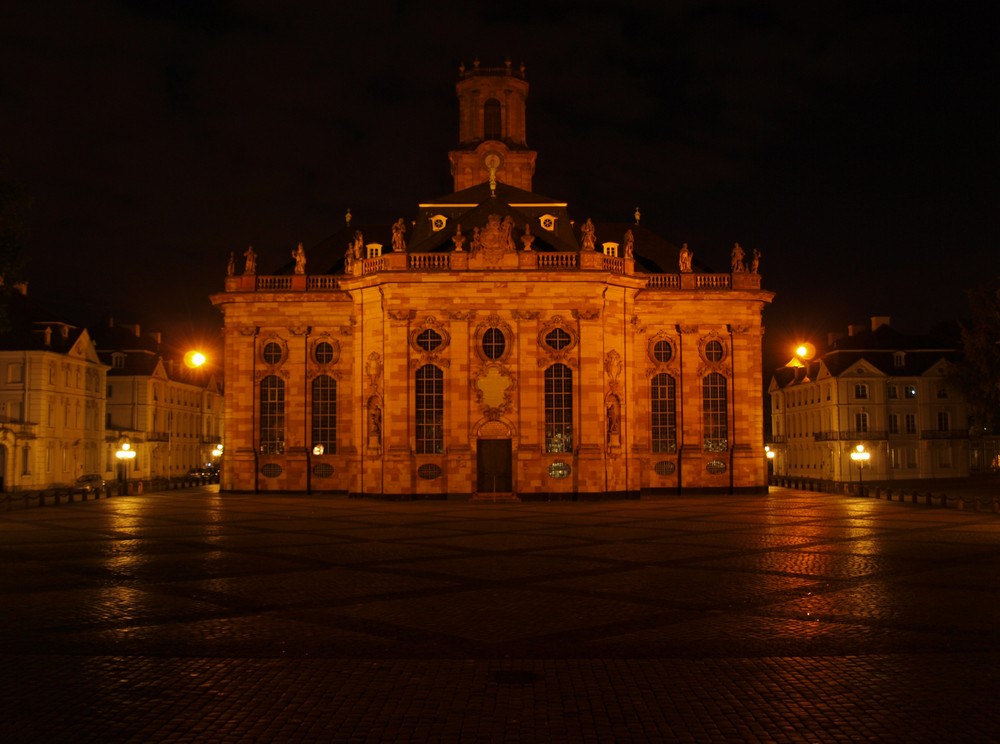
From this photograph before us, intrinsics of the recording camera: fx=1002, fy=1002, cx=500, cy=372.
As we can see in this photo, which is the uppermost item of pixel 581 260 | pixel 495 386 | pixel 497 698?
pixel 581 260

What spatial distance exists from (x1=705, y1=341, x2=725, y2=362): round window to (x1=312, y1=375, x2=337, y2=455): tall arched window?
23.4m

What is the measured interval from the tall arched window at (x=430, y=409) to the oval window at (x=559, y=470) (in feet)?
20.2

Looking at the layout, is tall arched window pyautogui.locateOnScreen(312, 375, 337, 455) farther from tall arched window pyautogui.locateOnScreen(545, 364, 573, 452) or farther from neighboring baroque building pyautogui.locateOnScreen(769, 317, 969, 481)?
neighboring baroque building pyautogui.locateOnScreen(769, 317, 969, 481)

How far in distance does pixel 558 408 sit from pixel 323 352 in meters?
16.7

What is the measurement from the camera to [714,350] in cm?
6256

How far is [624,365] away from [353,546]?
101ft

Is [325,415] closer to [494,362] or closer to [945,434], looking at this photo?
[494,362]

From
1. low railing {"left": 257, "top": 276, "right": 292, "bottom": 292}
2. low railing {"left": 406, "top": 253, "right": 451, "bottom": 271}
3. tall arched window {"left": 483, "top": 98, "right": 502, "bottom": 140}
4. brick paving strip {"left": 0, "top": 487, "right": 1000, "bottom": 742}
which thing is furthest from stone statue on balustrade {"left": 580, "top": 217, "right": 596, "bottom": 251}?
brick paving strip {"left": 0, "top": 487, "right": 1000, "bottom": 742}

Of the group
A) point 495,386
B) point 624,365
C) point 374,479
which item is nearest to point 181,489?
point 374,479

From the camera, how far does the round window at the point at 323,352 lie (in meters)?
62.9

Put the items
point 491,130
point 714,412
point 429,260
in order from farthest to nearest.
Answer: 1. point 491,130
2. point 714,412
3. point 429,260

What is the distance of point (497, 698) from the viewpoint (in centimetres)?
1187

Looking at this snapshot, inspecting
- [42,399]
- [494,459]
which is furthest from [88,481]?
[494,459]

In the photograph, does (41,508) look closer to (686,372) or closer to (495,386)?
(495,386)
